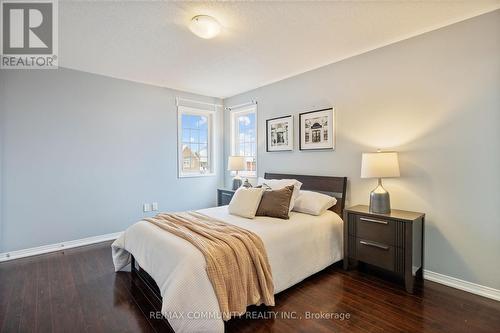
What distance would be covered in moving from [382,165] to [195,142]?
132 inches

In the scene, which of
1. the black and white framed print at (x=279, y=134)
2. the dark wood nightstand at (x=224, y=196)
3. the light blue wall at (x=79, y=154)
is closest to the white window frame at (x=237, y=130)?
the black and white framed print at (x=279, y=134)

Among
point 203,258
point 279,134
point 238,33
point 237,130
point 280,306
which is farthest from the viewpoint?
point 237,130

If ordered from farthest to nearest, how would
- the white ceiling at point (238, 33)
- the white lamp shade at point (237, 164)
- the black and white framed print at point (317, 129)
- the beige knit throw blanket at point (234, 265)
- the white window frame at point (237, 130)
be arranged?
the white window frame at point (237, 130) < the white lamp shade at point (237, 164) < the black and white framed print at point (317, 129) < the white ceiling at point (238, 33) < the beige knit throw blanket at point (234, 265)

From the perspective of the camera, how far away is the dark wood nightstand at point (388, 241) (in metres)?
2.25

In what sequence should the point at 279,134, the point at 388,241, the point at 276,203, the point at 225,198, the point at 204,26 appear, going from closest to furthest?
the point at 204,26 < the point at 388,241 < the point at 276,203 < the point at 279,134 < the point at 225,198

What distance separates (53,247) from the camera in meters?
3.27

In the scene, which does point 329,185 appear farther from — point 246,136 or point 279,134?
point 246,136

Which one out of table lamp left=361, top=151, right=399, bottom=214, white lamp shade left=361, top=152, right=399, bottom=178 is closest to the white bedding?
table lamp left=361, top=151, right=399, bottom=214

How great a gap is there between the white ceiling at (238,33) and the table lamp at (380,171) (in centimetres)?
127

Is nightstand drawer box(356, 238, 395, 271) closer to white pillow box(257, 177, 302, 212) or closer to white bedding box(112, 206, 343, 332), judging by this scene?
white bedding box(112, 206, 343, 332)

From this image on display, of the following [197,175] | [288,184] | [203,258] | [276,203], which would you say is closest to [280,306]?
[203,258]

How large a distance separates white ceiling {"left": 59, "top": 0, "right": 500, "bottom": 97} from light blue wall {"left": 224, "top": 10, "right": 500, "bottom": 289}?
24cm

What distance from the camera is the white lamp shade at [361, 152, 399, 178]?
244 cm

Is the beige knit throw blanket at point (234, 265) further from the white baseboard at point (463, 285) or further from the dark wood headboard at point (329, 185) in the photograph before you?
the white baseboard at point (463, 285)
